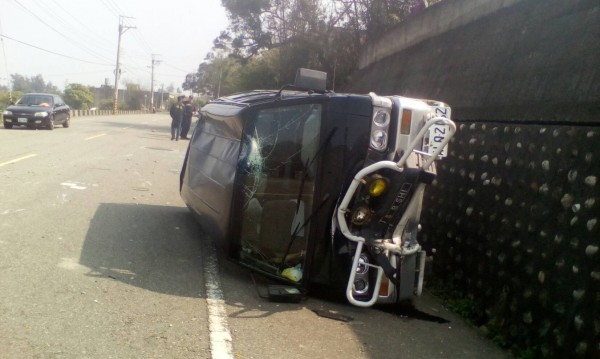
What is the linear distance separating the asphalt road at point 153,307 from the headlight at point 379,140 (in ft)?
5.32

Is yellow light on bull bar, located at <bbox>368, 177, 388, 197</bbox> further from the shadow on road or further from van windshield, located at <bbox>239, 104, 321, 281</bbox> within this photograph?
the shadow on road

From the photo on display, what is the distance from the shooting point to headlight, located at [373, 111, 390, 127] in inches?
210

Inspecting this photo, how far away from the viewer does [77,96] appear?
6762 cm

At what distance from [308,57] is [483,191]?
943 inches

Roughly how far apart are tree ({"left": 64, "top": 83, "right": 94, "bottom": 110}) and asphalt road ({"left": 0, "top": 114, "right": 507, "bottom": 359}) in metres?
63.2

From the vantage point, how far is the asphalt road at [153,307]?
4344 millimetres

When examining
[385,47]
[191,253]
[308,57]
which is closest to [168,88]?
[308,57]

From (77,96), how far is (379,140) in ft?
225

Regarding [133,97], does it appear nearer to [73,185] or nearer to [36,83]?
[36,83]

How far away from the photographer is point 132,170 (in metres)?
13.3

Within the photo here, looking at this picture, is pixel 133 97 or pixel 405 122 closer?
pixel 405 122

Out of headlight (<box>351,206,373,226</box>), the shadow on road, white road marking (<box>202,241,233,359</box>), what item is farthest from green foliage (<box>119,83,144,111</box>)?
headlight (<box>351,206,373,226</box>)

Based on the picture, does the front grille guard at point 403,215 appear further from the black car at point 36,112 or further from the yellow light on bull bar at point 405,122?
the black car at point 36,112

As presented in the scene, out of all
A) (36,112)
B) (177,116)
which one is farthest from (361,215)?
(36,112)
